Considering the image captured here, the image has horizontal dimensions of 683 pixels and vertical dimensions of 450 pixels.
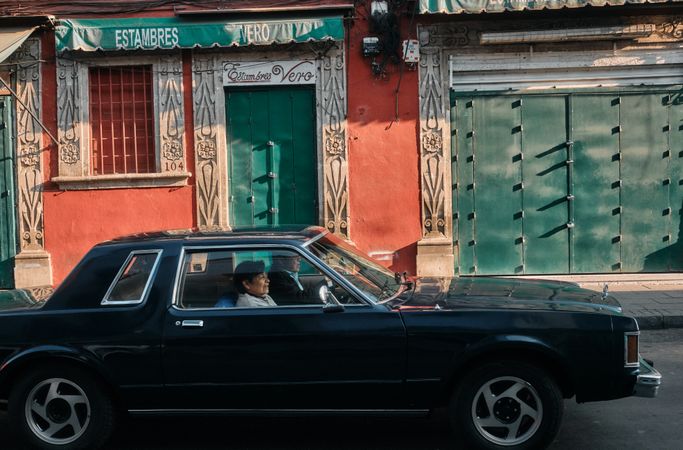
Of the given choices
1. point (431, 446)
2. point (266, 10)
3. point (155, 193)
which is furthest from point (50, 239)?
point (431, 446)

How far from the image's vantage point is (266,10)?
39.2 ft

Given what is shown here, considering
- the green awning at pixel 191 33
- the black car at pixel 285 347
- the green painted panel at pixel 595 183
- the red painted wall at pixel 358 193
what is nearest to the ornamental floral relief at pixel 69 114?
the red painted wall at pixel 358 193

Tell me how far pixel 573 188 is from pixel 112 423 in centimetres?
857

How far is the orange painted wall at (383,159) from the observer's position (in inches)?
478

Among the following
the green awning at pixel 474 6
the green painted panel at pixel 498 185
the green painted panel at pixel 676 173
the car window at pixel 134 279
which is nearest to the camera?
the car window at pixel 134 279

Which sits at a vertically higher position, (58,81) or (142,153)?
(58,81)

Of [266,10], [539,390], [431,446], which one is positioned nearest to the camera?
[539,390]

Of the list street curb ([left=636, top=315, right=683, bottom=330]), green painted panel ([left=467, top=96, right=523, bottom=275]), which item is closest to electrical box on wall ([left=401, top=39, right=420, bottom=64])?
green painted panel ([left=467, top=96, right=523, bottom=275])

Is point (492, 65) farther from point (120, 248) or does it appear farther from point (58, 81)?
point (120, 248)

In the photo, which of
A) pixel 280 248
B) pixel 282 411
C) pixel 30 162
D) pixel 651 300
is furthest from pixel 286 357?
pixel 30 162

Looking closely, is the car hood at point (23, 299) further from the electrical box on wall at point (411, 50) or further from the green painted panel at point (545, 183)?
the green painted panel at point (545, 183)

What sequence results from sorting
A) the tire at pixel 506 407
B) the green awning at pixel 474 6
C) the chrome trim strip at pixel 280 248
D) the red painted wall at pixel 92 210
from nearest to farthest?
the tire at pixel 506 407
the chrome trim strip at pixel 280 248
the green awning at pixel 474 6
the red painted wall at pixel 92 210

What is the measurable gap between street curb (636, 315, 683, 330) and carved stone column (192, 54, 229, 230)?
6.04m

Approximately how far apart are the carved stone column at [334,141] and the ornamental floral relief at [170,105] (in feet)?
6.78
